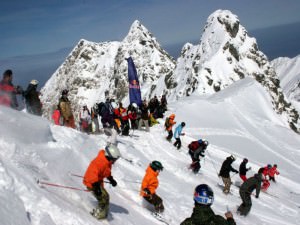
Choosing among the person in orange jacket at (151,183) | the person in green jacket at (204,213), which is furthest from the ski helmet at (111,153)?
the person in green jacket at (204,213)

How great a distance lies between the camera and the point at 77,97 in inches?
5438

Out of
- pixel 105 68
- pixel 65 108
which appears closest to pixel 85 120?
pixel 65 108

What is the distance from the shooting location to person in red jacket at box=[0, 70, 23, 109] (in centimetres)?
1163

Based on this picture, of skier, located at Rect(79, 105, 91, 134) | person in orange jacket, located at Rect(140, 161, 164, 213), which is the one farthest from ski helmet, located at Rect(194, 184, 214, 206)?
skier, located at Rect(79, 105, 91, 134)

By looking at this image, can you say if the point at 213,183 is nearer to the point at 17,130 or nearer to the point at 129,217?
the point at 129,217

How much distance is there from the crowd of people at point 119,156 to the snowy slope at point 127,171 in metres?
0.46

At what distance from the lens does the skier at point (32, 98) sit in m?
13.1

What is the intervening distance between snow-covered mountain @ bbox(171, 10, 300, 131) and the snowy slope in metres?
30.8

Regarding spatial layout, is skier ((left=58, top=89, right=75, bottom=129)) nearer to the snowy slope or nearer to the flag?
the snowy slope

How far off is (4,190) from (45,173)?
6.97 feet

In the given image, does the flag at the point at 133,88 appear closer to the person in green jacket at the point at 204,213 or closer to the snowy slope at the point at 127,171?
the snowy slope at the point at 127,171

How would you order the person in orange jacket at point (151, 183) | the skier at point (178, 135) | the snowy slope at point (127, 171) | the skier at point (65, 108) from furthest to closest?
the skier at point (178, 135) < the skier at point (65, 108) < the person in orange jacket at point (151, 183) < the snowy slope at point (127, 171)

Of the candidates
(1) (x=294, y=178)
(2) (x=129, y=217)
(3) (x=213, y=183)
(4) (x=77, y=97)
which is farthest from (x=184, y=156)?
(4) (x=77, y=97)

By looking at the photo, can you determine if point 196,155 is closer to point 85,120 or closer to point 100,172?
point 85,120
